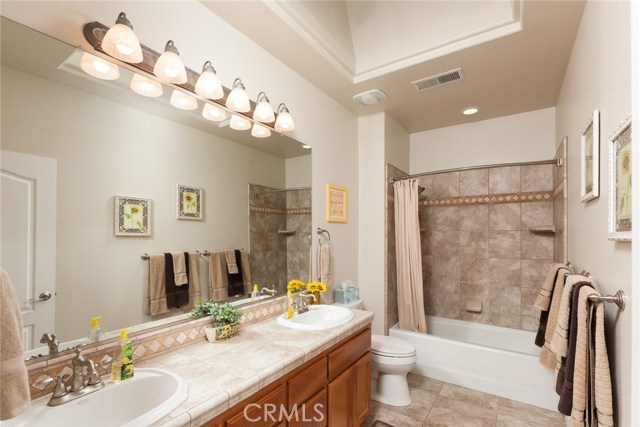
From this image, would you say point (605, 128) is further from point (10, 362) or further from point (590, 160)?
point (10, 362)

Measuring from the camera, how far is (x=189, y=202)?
63.1 inches

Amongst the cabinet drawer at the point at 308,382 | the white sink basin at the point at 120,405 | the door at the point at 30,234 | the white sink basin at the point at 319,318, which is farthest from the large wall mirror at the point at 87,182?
the cabinet drawer at the point at 308,382

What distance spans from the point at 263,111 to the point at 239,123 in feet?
0.57

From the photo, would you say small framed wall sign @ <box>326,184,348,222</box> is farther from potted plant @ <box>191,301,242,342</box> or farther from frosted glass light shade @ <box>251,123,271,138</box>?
potted plant @ <box>191,301,242,342</box>

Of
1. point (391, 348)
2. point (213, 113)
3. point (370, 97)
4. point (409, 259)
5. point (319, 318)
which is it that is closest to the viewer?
point (213, 113)

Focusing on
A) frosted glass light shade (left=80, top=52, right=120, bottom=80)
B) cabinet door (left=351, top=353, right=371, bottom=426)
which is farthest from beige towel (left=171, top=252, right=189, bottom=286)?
cabinet door (left=351, top=353, right=371, bottom=426)

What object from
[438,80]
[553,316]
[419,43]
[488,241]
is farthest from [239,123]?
[488,241]

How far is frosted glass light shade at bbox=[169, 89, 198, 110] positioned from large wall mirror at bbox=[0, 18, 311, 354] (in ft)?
0.09

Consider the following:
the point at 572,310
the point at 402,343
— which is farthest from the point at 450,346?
the point at 572,310

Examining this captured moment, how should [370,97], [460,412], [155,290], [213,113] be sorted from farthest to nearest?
[370,97] → [460,412] → [213,113] → [155,290]

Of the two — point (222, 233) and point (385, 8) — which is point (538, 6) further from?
point (222, 233)

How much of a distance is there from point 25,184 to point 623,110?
7.07 ft

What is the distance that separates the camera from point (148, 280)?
1.41 metres

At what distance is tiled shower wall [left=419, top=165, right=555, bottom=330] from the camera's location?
313 centimetres
